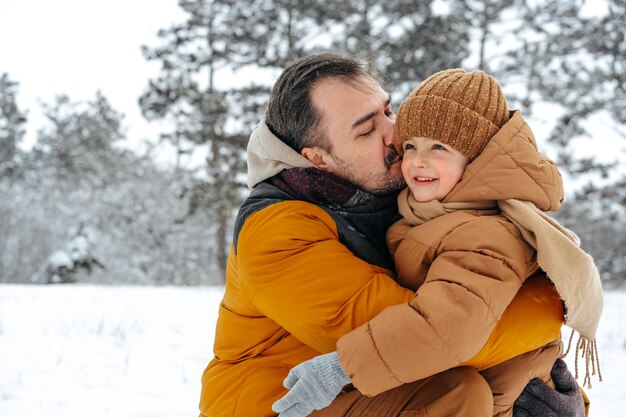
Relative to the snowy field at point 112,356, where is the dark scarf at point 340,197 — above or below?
above

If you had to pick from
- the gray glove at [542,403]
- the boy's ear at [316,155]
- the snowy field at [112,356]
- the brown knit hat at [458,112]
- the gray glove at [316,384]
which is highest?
the brown knit hat at [458,112]

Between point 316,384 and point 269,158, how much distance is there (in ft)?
3.18

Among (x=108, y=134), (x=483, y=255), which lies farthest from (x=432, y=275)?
(x=108, y=134)

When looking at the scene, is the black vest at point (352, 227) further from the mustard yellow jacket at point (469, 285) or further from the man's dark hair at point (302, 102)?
the man's dark hair at point (302, 102)

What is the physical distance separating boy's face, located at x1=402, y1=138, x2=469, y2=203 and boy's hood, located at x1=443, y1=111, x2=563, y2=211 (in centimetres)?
5

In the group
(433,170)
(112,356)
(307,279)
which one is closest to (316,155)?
(433,170)

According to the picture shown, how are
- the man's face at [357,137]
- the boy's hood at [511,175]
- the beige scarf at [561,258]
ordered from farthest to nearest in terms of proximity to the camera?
1. the man's face at [357,137]
2. the boy's hood at [511,175]
3. the beige scarf at [561,258]

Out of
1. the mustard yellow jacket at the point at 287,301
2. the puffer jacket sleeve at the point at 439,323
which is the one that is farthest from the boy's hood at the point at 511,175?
the mustard yellow jacket at the point at 287,301

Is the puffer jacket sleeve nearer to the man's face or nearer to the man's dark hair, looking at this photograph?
the man's face

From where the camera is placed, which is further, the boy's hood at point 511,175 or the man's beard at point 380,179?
the man's beard at point 380,179

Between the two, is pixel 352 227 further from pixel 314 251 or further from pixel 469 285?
pixel 469 285

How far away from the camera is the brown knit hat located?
221cm

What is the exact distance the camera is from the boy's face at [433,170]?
221 cm

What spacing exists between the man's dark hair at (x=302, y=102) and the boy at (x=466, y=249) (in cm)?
34
